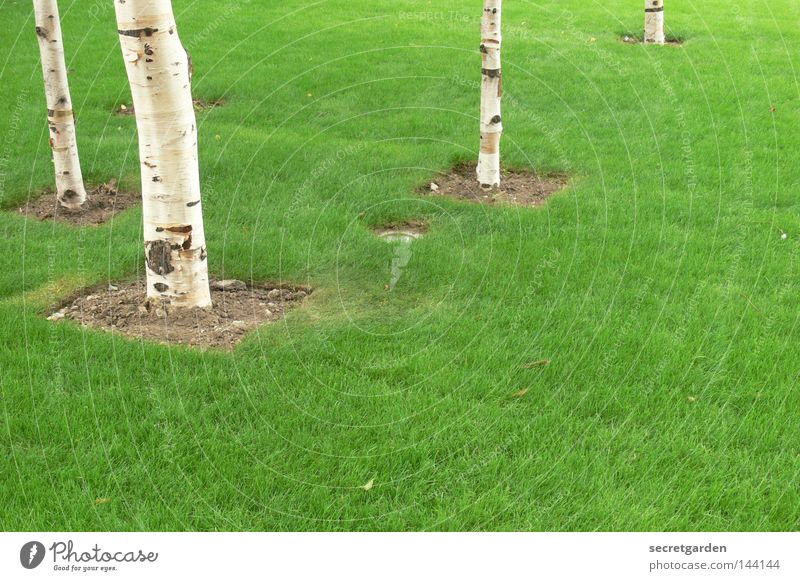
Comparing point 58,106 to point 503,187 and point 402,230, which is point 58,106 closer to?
point 402,230

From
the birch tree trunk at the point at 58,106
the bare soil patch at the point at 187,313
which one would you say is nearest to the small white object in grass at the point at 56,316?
the bare soil patch at the point at 187,313

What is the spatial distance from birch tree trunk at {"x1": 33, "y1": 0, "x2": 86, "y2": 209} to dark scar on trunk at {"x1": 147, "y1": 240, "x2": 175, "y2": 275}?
2.43 metres

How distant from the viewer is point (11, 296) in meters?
5.72

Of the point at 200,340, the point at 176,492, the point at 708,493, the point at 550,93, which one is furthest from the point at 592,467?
the point at 550,93

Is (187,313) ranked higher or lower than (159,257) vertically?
lower

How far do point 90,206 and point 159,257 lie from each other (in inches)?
97.6

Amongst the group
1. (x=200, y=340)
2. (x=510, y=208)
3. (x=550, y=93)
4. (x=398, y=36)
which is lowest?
(x=200, y=340)

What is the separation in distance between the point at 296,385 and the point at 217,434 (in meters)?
0.58

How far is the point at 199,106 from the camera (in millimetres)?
10000

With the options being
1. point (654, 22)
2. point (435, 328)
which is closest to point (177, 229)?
point (435, 328)

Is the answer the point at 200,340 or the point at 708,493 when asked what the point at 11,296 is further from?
the point at 708,493

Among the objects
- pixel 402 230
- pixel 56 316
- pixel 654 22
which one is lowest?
pixel 56 316

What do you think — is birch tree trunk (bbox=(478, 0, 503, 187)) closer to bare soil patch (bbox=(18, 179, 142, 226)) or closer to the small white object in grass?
bare soil patch (bbox=(18, 179, 142, 226))

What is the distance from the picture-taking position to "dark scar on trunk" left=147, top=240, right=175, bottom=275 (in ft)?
17.1
